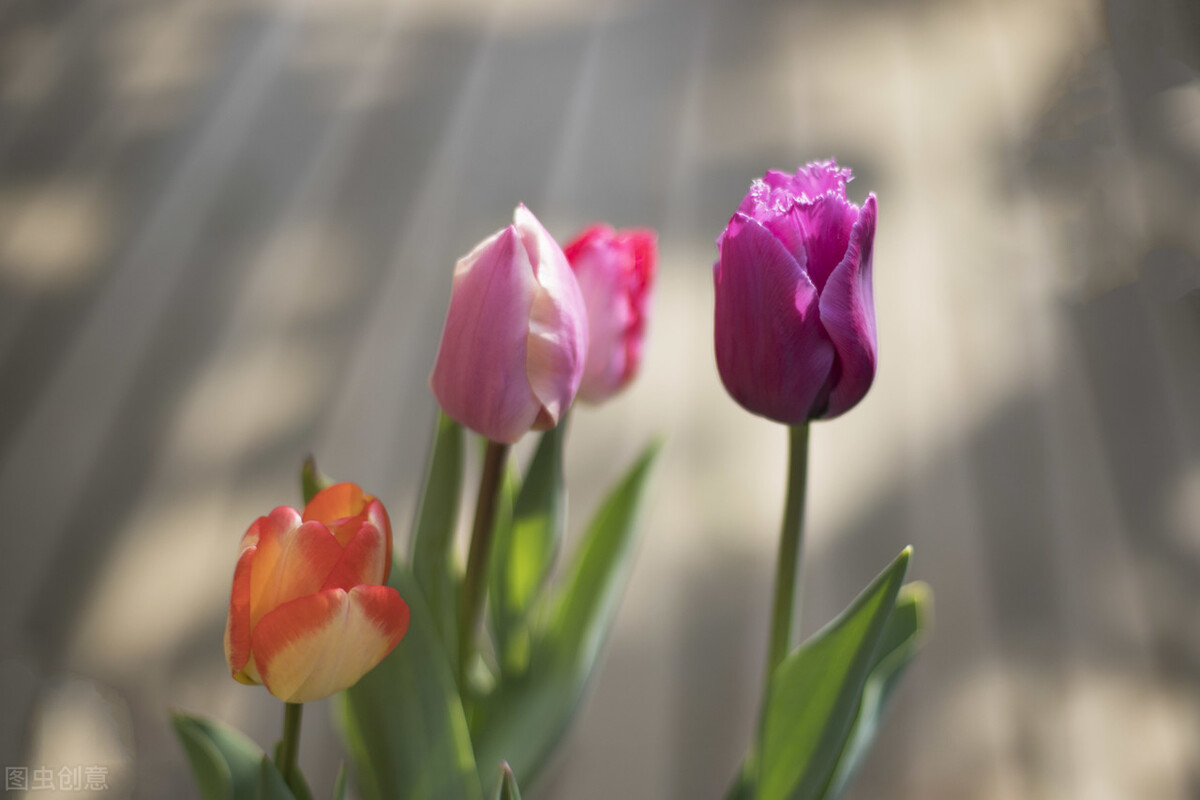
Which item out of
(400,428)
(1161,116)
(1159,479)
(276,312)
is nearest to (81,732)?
(400,428)

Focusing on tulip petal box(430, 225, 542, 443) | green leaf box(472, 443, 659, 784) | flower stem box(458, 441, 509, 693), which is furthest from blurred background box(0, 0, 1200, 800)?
tulip petal box(430, 225, 542, 443)

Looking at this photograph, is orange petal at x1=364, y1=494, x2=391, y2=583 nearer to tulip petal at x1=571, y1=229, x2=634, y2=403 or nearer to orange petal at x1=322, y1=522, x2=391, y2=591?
orange petal at x1=322, y1=522, x2=391, y2=591

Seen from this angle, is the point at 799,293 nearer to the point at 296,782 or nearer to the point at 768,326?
the point at 768,326

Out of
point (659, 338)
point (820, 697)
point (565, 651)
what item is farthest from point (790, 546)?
point (659, 338)

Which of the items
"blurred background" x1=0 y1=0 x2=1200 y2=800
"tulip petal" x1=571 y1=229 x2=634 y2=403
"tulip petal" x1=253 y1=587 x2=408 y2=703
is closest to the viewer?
"tulip petal" x1=253 y1=587 x2=408 y2=703

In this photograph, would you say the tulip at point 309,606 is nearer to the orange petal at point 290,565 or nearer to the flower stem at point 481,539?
the orange petal at point 290,565

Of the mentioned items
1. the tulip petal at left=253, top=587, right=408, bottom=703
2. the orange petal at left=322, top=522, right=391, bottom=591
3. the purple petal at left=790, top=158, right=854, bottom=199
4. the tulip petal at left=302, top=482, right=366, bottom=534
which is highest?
the purple petal at left=790, top=158, right=854, bottom=199
